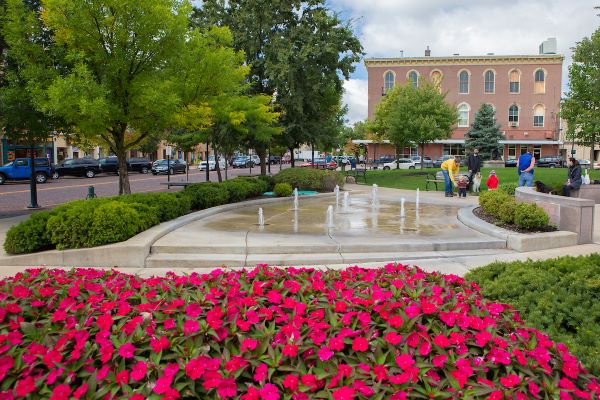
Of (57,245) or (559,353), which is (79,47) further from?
(559,353)

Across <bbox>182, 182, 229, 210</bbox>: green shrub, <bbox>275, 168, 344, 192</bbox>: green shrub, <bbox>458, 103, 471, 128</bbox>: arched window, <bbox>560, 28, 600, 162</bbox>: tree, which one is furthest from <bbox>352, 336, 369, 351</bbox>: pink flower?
<bbox>458, 103, 471, 128</bbox>: arched window

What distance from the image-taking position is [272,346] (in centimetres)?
290

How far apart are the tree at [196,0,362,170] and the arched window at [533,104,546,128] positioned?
5092cm

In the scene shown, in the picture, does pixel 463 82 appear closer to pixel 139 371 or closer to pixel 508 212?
pixel 508 212

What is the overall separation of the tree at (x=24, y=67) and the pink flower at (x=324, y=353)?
11.4m

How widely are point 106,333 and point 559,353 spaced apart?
2.67m

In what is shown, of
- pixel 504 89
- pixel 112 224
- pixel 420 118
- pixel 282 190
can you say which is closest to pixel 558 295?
pixel 112 224

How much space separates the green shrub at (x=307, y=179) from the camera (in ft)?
71.2

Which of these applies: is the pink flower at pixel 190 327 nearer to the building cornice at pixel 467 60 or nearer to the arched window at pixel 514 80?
the building cornice at pixel 467 60

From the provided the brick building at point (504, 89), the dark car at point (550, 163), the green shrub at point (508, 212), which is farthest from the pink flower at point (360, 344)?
the brick building at point (504, 89)

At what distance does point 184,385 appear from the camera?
2.54 meters

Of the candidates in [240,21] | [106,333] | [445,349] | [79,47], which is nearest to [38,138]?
[79,47]

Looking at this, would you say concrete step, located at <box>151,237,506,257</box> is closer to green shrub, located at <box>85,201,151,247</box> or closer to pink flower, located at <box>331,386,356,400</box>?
green shrub, located at <box>85,201,151,247</box>

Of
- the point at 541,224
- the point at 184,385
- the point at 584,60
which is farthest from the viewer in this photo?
the point at 584,60
